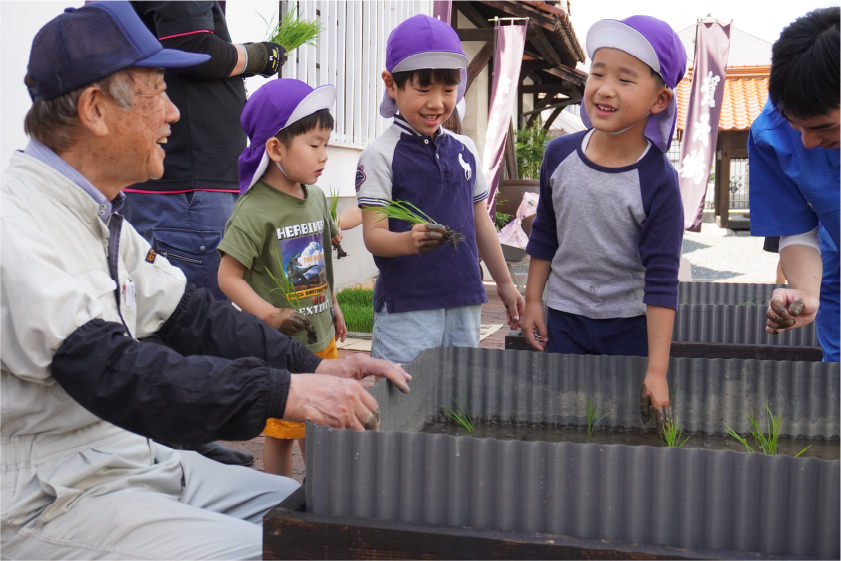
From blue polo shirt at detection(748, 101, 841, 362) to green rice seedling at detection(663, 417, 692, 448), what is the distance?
0.55 m

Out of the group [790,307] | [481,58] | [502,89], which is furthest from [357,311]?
[481,58]

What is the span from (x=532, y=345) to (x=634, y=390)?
559 millimetres

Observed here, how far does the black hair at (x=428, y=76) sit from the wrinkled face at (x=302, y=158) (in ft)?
1.19

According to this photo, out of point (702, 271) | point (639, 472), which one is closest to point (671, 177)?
point (639, 472)

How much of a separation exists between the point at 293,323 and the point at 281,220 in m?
0.45

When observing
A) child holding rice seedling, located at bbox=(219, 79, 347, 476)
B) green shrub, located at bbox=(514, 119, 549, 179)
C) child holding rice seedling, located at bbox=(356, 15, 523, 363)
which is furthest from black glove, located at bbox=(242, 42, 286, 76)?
green shrub, located at bbox=(514, 119, 549, 179)

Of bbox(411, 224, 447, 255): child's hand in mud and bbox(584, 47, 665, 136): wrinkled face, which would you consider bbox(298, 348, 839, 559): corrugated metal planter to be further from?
bbox(584, 47, 665, 136): wrinkled face

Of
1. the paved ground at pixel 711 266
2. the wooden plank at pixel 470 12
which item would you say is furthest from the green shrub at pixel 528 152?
the paved ground at pixel 711 266

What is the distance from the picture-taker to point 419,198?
3.08 metres

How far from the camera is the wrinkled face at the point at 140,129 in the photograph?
188 centimetres

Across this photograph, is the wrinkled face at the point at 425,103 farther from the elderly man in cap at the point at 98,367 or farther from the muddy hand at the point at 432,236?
the elderly man in cap at the point at 98,367

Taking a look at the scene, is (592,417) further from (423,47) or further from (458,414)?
(423,47)

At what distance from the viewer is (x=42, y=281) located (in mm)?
1631

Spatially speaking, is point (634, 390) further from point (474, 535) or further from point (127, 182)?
point (127, 182)
